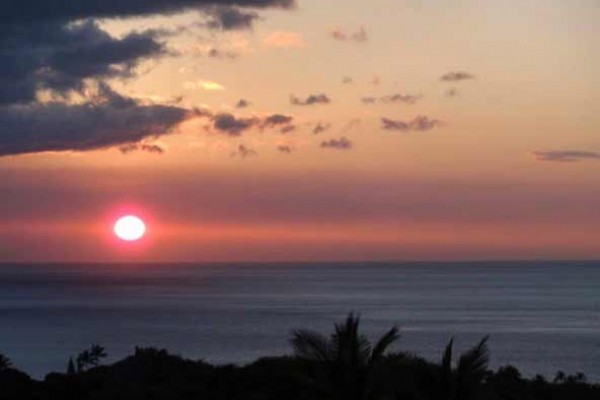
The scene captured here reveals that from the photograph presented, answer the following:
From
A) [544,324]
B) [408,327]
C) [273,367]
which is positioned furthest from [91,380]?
[544,324]

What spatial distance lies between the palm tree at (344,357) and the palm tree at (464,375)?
5.71 ft

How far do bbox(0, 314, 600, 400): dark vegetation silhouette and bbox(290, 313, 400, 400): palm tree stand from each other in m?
0.03

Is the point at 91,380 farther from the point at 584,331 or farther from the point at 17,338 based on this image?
the point at 584,331

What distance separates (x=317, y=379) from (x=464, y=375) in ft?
12.4

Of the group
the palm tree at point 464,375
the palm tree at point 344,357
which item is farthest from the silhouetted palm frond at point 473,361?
the palm tree at point 344,357

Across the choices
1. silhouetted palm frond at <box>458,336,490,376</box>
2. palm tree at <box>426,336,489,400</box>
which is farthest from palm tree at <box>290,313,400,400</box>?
silhouetted palm frond at <box>458,336,490,376</box>

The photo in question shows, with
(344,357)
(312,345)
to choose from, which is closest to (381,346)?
(344,357)

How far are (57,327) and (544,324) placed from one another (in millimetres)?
75279

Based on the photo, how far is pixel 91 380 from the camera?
48406 mm

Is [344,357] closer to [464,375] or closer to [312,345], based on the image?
[312,345]

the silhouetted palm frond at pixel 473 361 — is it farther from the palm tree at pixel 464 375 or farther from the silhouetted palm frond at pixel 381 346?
the silhouetted palm frond at pixel 381 346

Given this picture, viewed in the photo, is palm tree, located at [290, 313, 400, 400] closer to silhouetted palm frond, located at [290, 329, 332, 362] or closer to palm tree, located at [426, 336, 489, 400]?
silhouetted palm frond, located at [290, 329, 332, 362]

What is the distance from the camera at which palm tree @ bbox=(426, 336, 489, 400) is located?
2880cm

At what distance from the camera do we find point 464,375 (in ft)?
94.6
